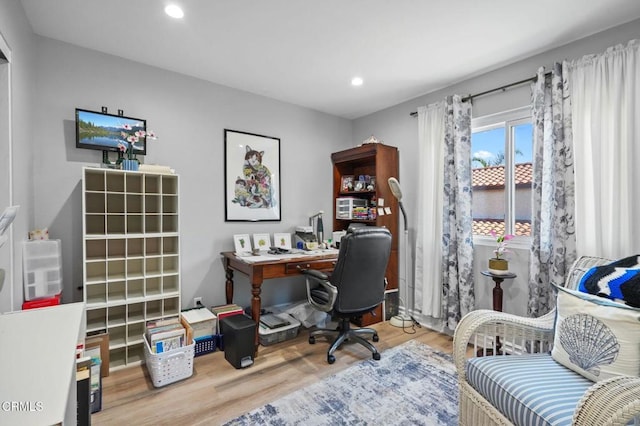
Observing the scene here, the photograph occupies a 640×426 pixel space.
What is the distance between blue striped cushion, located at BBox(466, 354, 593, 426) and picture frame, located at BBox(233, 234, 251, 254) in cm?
214

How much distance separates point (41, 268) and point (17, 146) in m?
0.77

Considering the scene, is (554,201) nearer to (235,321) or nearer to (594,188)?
(594,188)

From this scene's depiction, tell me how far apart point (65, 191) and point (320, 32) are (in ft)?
Answer: 7.29

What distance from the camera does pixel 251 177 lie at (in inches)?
124

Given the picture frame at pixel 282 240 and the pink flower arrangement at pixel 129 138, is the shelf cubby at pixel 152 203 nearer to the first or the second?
the pink flower arrangement at pixel 129 138

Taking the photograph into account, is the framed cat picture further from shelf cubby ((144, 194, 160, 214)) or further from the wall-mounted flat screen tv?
the wall-mounted flat screen tv

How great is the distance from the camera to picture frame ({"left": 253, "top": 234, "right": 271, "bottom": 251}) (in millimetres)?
3080

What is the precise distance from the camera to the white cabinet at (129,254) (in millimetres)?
2227

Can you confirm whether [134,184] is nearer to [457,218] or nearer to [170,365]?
[170,365]

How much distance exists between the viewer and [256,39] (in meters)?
2.18

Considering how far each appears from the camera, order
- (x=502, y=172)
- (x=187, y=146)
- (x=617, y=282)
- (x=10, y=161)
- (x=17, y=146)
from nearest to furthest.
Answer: (x=617, y=282)
(x=10, y=161)
(x=17, y=146)
(x=502, y=172)
(x=187, y=146)

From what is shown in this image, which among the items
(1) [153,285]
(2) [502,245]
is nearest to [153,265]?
(1) [153,285]

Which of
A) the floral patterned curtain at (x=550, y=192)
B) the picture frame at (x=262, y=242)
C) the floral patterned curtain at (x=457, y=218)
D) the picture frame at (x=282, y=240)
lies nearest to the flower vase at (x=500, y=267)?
the floral patterned curtain at (x=550, y=192)

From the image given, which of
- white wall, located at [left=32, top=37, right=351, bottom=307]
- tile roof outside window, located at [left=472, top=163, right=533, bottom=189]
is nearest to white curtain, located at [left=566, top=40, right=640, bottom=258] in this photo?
tile roof outside window, located at [left=472, top=163, right=533, bottom=189]
